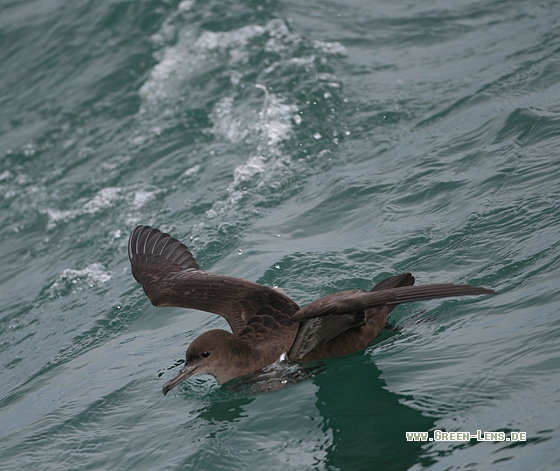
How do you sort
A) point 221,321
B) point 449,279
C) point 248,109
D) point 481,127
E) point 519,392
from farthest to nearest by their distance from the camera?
point 248,109
point 481,127
point 221,321
point 449,279
point 519,392

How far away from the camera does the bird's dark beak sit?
6012 mm

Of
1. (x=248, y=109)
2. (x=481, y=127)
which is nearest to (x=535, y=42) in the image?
(x=481, y=127)

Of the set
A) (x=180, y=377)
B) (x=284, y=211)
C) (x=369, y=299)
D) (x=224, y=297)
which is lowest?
(x=180, y=377)

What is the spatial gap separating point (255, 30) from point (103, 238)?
163 inches

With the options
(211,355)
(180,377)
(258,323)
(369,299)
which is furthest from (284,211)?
(369,299)

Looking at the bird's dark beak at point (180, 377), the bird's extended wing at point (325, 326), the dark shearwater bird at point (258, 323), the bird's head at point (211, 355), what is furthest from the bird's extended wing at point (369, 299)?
the bird's dark beak at point (180, 377)

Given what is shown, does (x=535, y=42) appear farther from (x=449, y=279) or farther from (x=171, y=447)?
(x=171, y=447)

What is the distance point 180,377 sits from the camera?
20.1ft

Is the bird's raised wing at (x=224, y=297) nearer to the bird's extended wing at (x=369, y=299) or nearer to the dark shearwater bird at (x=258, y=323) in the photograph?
the dark shearwater bird at (x=258, y=323)

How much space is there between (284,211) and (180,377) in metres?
3.14

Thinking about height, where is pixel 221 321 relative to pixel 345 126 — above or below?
below

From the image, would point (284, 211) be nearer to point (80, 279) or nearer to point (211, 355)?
point (80, 279)

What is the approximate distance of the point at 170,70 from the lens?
12102 millimetres

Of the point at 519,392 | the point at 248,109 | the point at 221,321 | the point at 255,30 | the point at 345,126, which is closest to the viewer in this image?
the point at 519,392
